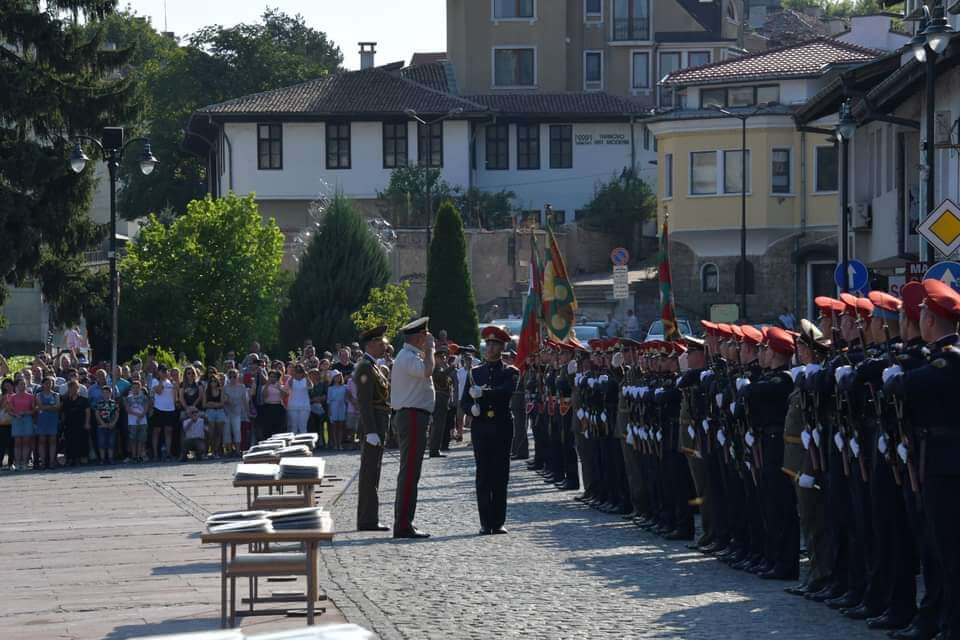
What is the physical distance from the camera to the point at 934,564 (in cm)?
1112

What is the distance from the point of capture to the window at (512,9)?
83562 millimetres

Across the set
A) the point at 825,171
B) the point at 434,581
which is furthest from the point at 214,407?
the point at 825,171

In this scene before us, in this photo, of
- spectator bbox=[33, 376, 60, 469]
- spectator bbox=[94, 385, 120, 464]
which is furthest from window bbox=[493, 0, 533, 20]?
spectator bbox=[33, 376, 60, 469]

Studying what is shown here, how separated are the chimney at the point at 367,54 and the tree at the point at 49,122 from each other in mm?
41699

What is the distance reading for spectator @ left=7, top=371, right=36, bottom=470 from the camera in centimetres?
3023

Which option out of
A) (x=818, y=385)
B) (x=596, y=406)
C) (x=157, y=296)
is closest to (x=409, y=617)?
(x=818, y=385)

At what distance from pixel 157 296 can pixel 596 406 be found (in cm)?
2544

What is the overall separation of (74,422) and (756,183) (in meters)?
37.1

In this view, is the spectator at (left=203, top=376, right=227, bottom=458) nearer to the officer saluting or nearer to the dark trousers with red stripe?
the officer saluting

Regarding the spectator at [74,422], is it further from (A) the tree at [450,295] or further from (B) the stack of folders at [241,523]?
(B) the stack of folders at [241,523]

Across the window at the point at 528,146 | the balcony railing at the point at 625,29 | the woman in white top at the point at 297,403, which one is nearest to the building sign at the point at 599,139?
the window at the point at 528,146

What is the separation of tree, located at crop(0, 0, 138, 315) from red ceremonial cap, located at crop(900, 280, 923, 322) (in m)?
35.0

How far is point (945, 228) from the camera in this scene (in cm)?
2139

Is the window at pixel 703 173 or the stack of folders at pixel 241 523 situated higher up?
the window at pixel 703 173
